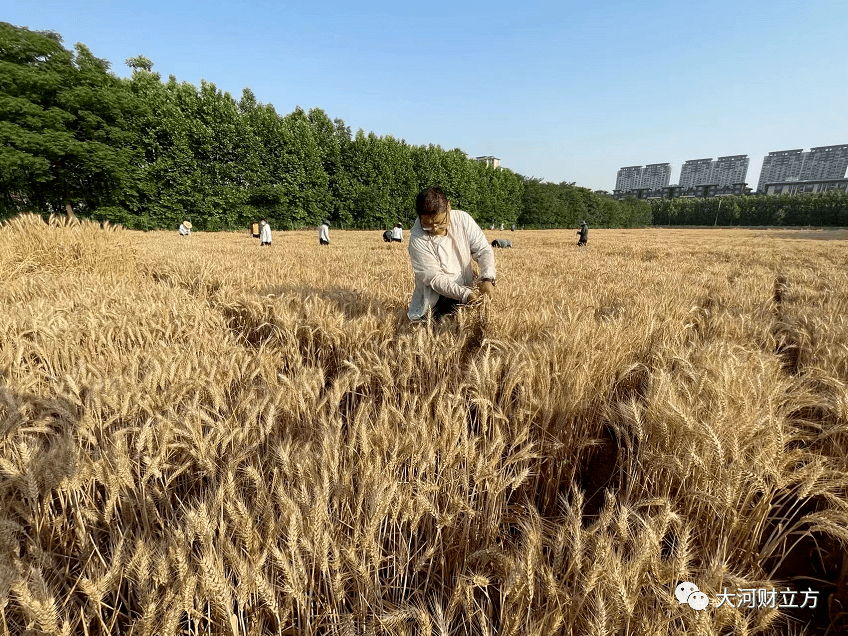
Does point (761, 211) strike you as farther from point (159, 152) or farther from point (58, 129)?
point (58, 129)

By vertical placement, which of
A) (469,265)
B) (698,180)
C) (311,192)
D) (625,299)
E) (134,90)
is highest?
(698,180)

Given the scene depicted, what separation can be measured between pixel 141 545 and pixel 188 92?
3484cm

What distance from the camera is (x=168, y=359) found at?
1.84 meters

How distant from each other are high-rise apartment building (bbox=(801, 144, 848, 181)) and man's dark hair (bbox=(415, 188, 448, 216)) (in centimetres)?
20451

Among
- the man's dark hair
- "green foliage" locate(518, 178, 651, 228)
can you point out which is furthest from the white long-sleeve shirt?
"green foliage" locate(518, 178, 651, 228)

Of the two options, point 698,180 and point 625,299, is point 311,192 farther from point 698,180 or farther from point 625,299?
point 698,180

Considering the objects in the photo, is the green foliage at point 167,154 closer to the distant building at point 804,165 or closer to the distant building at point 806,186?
the distant building at point 806,186

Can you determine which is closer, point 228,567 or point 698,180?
point 228,567

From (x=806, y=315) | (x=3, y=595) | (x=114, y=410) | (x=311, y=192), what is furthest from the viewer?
(x=311, y=192)

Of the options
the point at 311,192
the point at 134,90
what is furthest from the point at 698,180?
the point at 134,90

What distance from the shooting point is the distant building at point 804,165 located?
442 feet

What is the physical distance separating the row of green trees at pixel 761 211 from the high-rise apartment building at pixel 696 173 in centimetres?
10098

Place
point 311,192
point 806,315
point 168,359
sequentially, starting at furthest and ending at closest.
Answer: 1. point 311,192
2. point 806,315
3. point 168,359

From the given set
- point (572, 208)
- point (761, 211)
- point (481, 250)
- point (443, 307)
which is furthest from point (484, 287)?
point (761, 211)
